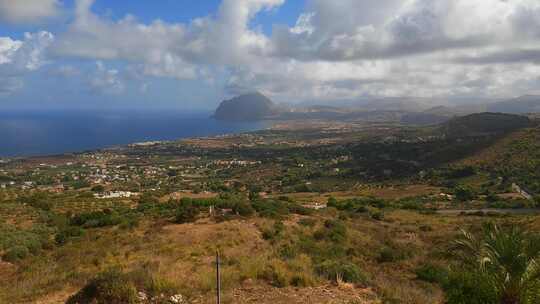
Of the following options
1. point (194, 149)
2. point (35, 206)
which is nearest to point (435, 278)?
point (35, 206)

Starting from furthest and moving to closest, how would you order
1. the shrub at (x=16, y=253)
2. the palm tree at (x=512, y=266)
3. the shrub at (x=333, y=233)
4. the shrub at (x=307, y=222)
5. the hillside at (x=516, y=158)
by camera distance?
the hillside at (x=516, y=158), the shrub at (x=307, y=222), the shrub at (x=333, y=233), the shrub at (x=16, y=253), the palm tree at (x=512, y=266)

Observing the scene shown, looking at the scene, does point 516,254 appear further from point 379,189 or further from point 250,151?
point 250,151

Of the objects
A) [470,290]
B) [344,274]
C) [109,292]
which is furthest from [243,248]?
[470,290]

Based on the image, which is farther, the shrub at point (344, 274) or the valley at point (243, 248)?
the shrub at point (344, 274)

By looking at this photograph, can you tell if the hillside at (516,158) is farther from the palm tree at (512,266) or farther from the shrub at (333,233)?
the palm tree at (512,266)

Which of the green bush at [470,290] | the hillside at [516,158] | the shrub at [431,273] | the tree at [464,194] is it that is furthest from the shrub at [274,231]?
the hillside at [516,158]

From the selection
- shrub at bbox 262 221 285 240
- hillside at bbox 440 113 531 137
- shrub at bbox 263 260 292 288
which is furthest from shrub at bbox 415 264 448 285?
hillside at bbox 440 113 531 137

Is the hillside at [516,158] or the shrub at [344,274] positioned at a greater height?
the shrub at [344,274]
